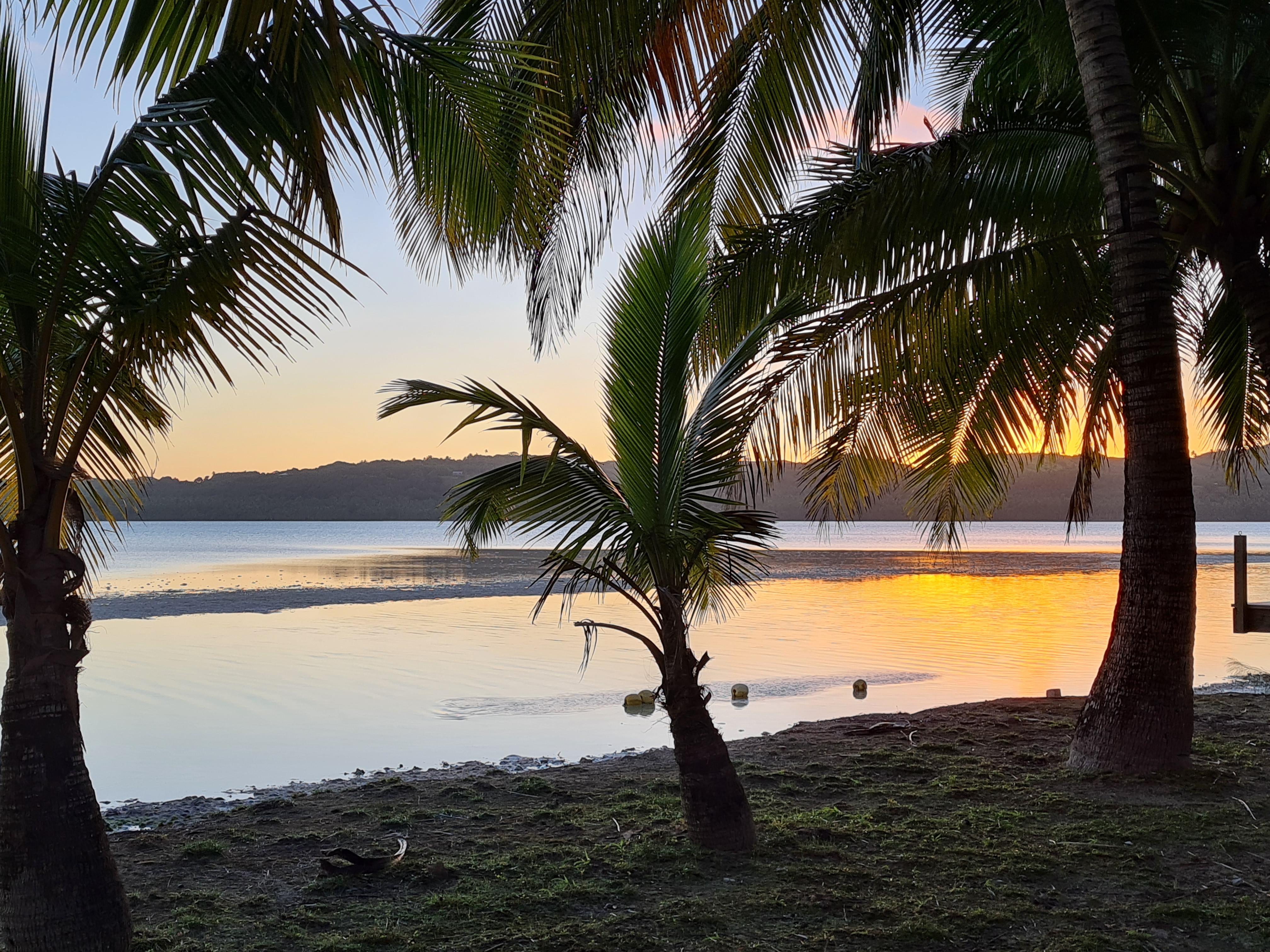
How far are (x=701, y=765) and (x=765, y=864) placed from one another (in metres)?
0.55

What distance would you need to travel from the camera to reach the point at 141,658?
12656mm

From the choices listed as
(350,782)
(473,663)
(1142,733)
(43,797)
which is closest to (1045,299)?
(1142,733)

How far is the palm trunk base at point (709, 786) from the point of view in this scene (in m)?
4.97

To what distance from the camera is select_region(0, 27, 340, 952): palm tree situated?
3.49 meters

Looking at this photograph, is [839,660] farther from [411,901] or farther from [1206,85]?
[411,901]

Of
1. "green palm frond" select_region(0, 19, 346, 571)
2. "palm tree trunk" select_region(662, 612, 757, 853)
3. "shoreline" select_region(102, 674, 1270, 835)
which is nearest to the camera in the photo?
"green palm frond" select_region(0, 19, 346, 571)

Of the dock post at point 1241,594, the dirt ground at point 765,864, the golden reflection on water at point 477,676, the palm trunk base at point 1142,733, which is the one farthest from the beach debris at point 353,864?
the dock post at point 1241,594

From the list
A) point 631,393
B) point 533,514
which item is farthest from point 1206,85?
point 533,514

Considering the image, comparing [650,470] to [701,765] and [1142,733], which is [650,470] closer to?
[701,765]

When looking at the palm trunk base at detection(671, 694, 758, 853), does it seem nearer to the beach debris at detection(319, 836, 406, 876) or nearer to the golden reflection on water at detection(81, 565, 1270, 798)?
the beach debris at detection(319, 836, 406, 876)

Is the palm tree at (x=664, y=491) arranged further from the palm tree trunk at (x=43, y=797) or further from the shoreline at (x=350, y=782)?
the shoreline at (x=350, y=782)

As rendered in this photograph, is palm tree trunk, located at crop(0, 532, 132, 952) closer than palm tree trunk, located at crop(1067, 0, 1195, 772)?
Yes

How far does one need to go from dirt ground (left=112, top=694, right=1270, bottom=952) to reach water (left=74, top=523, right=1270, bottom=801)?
1679 mm

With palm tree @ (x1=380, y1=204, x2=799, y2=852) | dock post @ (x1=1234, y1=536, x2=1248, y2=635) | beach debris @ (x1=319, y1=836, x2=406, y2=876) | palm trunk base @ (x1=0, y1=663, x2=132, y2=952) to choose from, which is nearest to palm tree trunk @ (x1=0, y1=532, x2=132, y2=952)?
palm trunk base @ (x1=0, y1=663, x2=132, y2=952)
